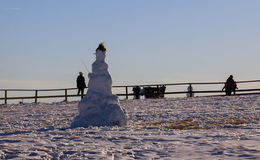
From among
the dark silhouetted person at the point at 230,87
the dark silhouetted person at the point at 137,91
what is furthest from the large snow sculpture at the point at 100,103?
the dark silhouetted person at the point at 230,87

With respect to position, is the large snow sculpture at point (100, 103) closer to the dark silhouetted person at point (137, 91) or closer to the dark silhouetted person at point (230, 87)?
the dark silhouetted person at point (137, 91)

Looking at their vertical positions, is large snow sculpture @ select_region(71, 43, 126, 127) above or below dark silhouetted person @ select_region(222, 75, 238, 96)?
below

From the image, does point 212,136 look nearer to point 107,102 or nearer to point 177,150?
point 177,150

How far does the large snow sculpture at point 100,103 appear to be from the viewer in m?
15.2

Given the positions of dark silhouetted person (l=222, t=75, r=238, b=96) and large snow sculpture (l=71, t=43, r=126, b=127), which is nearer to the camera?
large snow sculpture (l=71, t=43, r=126, b=127)

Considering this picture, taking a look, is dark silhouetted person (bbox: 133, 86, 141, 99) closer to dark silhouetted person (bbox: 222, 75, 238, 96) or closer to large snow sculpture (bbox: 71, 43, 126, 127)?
dark silhouetted person (bbox: 222, 75, 238, 96)

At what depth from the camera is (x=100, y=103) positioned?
15734 millimetres

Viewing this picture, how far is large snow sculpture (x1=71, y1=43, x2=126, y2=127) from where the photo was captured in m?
15.2

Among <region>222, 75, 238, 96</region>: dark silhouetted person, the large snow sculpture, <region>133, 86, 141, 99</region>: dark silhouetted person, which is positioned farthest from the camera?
<region>133, 86, 141, 99</region>: dark silhouetted person

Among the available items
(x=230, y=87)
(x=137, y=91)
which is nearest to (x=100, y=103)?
(x=137, y=91)

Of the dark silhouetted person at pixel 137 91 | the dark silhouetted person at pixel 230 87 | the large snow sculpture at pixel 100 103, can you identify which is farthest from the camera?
the dark silhouetted person at pixel 137 91

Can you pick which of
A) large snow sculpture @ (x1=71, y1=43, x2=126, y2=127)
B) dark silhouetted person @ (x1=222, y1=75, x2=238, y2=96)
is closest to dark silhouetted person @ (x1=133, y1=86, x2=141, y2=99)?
dark silhouetted person @ (x1=222, y1=75, x2=238, y2=96)

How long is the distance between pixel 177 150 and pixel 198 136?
185 cm

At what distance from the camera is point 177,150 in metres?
9.01
